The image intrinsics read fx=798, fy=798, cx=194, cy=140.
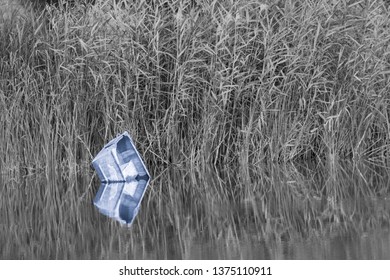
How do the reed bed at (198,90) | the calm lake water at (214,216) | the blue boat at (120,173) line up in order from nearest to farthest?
the calm lake water at (214,216) < the blue boat at (120,173) < the reed bed at (198,90)

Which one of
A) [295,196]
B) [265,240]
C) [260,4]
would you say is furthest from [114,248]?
[260,4]

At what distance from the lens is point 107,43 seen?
751cm

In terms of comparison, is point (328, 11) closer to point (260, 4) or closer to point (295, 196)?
point (260, 4)

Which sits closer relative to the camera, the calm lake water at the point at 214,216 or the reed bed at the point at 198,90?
the calm lake water at the point at 214,216

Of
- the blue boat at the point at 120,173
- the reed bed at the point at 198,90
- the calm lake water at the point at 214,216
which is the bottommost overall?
the calm lake water at the point at 214,216

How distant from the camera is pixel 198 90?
7484mm

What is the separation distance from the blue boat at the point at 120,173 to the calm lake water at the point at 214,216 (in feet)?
0.37

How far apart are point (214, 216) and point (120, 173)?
5.79 ft

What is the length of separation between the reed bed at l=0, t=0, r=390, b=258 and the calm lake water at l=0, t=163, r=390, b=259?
0.32ft

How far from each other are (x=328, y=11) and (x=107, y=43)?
2155 mm

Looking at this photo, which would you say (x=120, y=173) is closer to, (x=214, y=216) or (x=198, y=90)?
(x=198, y=90)

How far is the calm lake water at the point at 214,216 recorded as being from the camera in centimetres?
453

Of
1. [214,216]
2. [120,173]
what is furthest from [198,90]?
[214,216]

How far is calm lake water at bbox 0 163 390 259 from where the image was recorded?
14.9ft
